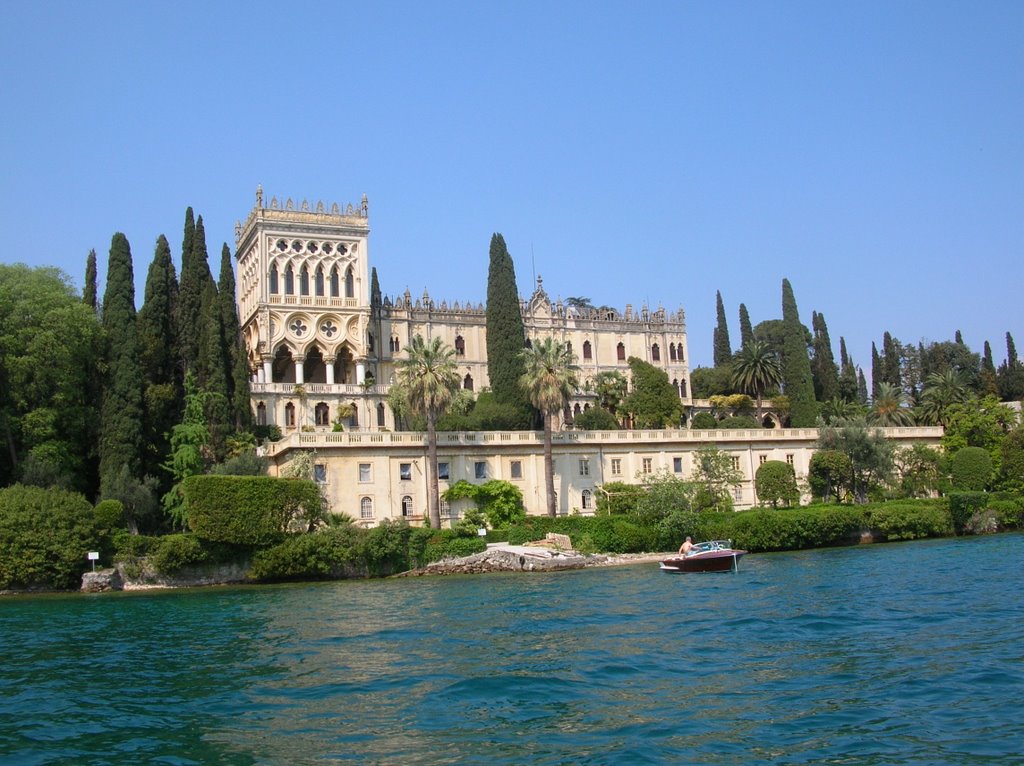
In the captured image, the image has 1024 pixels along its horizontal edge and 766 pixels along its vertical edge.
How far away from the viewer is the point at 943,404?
70.2m

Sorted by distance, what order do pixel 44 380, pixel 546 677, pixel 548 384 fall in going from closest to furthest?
1. pixel 546 677
2. pixel 44 380
3. pixel 548 384

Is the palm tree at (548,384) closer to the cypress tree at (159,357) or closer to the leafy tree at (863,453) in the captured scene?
the leafy tree at (863,453)

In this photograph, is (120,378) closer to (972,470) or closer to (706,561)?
(706,561)

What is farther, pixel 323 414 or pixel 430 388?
pixel 323 414

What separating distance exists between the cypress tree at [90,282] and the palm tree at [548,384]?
79.4 ft

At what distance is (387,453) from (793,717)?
3842 cm

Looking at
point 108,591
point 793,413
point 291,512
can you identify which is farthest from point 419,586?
point 793,413

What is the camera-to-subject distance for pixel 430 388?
5022 cm

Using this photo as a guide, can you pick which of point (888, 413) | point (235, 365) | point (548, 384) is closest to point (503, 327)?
point (548, 384)

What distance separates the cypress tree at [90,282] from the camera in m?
56.8

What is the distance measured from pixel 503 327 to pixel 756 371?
19424 millimetres

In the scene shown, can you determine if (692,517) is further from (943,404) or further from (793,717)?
(793,717)

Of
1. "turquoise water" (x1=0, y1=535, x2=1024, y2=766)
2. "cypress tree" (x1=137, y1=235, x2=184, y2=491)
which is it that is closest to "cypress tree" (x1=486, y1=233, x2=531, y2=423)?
"cypress tree" (x1=137, y1=235, x2=184, y2=491)

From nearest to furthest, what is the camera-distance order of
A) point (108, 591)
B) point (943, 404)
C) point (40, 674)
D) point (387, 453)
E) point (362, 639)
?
1. point (40, 674)
2. point (362, 639)
3. point (108, 591)
4. point (387, 453)
5. point (943, 404)
